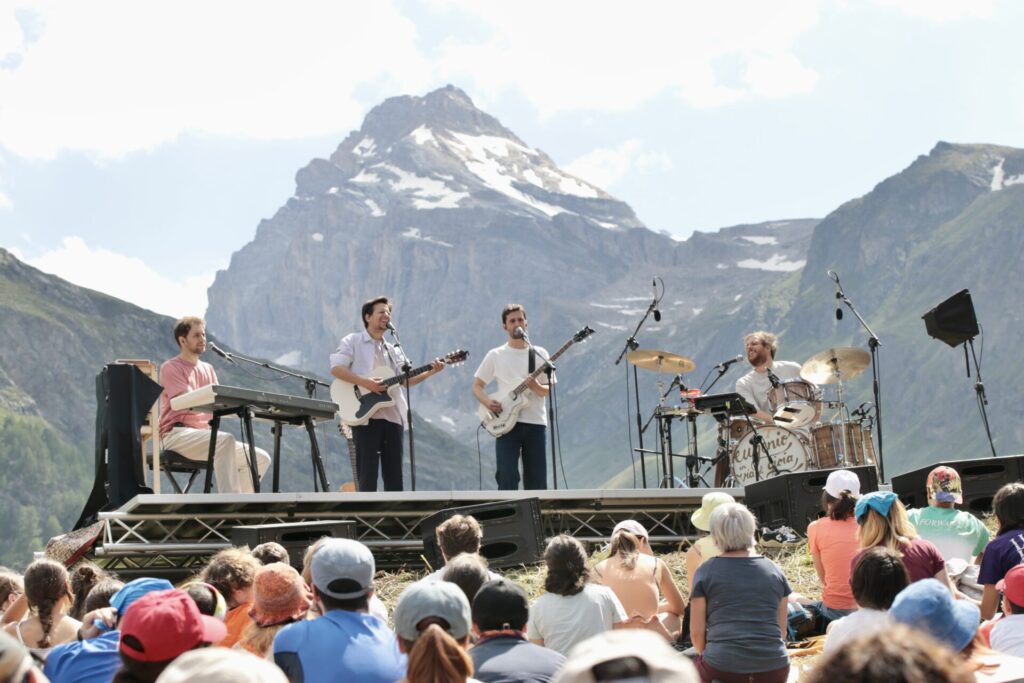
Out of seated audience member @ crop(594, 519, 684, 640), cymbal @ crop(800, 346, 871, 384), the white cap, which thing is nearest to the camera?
seated audience member @ crop(594, 519, 684, 640)

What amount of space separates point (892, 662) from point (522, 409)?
28.6 feet

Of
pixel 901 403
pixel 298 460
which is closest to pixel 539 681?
pixel 298 460

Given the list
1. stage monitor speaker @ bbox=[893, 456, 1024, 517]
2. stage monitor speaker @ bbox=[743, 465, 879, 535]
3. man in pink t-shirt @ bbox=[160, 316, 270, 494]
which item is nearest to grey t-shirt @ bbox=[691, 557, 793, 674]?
stage monitor speaker @ bbox=[743, 465, 879, 535]

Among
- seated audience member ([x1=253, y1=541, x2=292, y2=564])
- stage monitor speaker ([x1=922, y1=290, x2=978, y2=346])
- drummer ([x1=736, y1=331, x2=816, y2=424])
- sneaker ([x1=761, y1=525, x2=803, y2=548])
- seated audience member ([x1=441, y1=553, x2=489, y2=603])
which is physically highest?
stage monitor speaker ([x1=922, y1=290, x2=978, y2=346])

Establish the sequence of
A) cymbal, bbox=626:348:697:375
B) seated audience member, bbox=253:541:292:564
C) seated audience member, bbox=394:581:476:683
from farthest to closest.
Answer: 1. cymbal, bbox=626:348:697:375
2. seated audience member, bbox=253:541:292:564
3. seated audience member, bbox=394:581:476:683

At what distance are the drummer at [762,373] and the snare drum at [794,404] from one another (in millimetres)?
69

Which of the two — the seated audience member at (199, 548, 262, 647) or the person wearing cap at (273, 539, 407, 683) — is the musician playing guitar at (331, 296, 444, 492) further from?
the person wearing cap at (273, 539, 407, 683)

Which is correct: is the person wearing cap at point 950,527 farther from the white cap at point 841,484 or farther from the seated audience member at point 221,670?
the seated audience member at point 221,670

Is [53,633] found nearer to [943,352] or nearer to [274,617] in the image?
[274,617]

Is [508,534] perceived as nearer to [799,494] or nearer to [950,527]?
[799,494]

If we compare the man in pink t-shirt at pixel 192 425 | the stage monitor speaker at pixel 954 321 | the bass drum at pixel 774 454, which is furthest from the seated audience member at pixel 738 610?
the stage monitor speaker at pixel 954 321

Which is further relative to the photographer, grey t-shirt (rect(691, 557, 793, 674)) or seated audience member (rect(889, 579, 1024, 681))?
grey t-shirt (rect(691, 557, 793, 674))

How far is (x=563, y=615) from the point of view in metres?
5.98

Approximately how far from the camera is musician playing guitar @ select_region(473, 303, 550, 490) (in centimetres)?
1082
